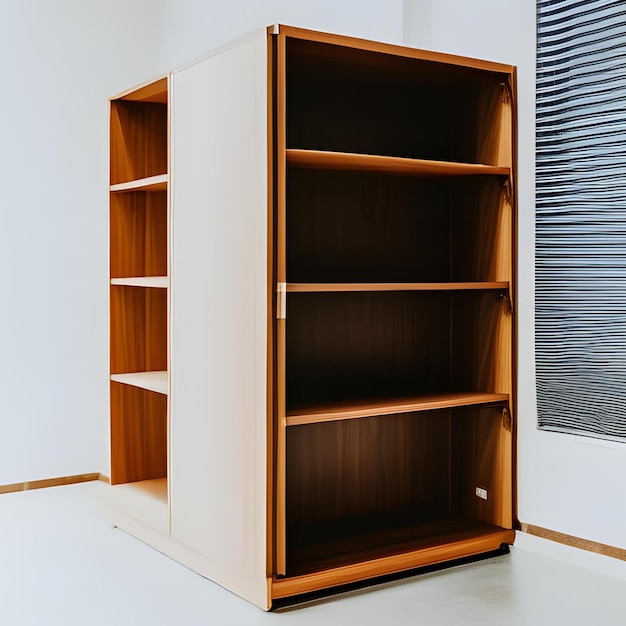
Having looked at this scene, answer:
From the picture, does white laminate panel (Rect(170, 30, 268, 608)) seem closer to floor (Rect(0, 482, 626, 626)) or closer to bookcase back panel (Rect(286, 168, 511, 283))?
floor (Rect(0, 482, 626, 626))

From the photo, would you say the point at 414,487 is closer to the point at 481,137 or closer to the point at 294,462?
the point at 294,462

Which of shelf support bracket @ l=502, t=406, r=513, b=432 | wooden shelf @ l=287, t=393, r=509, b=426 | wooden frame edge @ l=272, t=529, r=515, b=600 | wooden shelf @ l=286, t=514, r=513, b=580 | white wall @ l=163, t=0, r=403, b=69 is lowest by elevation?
wooden frame edge @ l=272, t=529, r=515, b=600

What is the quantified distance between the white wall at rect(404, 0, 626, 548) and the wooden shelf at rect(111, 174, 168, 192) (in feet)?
3.41

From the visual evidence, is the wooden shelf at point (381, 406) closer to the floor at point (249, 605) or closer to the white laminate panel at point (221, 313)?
the white laminate panel at point (221, 313)

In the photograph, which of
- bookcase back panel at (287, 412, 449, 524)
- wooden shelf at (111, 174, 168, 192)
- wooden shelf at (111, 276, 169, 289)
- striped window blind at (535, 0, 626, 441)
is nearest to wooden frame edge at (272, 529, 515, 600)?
bookcase back panel at (287, 412, 449, 524)

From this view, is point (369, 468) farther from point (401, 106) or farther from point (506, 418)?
point (401, 106)

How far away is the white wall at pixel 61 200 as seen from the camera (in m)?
3.42

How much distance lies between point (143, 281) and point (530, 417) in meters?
1.29

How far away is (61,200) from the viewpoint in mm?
3549

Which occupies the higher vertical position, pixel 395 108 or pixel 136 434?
pixel 395 108

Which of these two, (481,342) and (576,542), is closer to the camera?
(576,542)

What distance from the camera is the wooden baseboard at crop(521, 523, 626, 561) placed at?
2.35m

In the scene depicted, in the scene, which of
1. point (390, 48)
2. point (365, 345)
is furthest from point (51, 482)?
point (390, 48)

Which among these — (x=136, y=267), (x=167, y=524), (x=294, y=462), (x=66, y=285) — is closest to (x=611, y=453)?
(x=294, y=462)
